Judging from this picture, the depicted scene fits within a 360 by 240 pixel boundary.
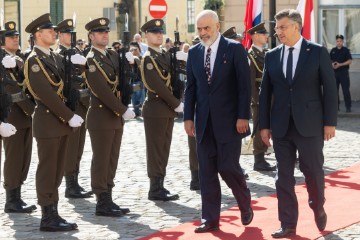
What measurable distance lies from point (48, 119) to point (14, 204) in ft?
4.88

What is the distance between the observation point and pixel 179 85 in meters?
11.9

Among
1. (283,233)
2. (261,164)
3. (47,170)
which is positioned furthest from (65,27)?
(283,233)

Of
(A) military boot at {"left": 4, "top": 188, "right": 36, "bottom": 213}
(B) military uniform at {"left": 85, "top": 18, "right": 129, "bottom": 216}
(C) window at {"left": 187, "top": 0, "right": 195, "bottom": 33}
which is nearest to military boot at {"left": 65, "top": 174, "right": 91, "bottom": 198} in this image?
(A) military boot at {"left": 4, "top": 188, "right": 36, "bottom": 213}

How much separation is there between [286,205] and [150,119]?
295cm

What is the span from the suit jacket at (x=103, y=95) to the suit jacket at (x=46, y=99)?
708 millimetres

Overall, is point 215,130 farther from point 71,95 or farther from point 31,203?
point 31,203

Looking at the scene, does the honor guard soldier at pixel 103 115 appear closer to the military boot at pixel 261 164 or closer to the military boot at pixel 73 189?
the military boot at pixel 73 189

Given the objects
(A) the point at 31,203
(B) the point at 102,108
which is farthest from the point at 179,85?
(A) the point at 31,203

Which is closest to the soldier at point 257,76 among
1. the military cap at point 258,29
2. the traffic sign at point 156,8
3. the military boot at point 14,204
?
the military cap at point 258,29

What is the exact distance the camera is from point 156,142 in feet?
38.8

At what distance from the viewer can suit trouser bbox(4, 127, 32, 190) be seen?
11133 mm

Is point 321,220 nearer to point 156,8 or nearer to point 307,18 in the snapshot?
point 307,18

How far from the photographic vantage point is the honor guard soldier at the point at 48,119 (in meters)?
9.78

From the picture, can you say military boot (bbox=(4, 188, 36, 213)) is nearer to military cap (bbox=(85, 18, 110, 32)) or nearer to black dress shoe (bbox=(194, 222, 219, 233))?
military cap (bbox=(85, 18, 110, 32))
